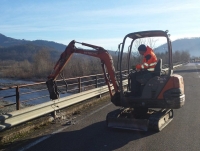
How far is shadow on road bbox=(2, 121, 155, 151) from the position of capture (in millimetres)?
6512

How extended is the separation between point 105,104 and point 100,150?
640 centimetres

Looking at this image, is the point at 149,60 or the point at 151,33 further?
the point at 151,33

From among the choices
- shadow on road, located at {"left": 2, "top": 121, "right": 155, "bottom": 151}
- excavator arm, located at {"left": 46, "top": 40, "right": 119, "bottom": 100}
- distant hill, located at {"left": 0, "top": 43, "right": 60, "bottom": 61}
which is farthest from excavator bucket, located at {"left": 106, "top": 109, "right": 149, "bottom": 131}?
distant hill, located at {"left": 0, "top": 43, "right": 60, "bottom": 61}

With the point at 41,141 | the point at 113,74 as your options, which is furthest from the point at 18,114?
the point at 113,74

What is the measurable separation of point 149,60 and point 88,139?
110 inches

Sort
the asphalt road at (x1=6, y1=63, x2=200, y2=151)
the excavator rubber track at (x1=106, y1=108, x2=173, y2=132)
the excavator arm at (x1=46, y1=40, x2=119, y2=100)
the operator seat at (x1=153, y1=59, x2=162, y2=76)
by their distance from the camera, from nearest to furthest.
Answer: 1. the asphalt road at (x1=6, y1=63, x2=200, y2=151)
2. the excavator rubber track at (x1=106, y1=108, x2=173, y2=132)
3. the operator seat at (x1=153, y1=59, x2=162, y2=76)
4. the excavator arm at (x1=46, y1=40, x2=119, y2=100)

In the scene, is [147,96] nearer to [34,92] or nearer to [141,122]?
[141,122]

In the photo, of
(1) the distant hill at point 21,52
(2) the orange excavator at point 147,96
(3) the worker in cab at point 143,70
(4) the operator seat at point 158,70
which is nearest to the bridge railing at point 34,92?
(2) the orange excavator at point 147,96

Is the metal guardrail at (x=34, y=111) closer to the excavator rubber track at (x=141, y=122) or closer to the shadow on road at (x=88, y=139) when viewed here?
the shadow on road at (x=88, y=139)

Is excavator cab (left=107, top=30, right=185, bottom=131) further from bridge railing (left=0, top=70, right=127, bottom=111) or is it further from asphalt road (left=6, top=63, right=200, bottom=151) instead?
bridge railing (left=0, top=70, right=127, bottom=111)

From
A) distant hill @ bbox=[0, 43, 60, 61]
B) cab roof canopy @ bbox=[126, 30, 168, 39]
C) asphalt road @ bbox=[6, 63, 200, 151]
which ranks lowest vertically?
asphalt road @ bbox=[6, 63, 200, 151]

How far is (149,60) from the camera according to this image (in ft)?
27.1

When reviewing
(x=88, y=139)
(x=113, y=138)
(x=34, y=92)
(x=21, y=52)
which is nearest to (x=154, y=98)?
(x=113, y=138)

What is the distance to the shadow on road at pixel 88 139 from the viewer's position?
6512 millimetres
